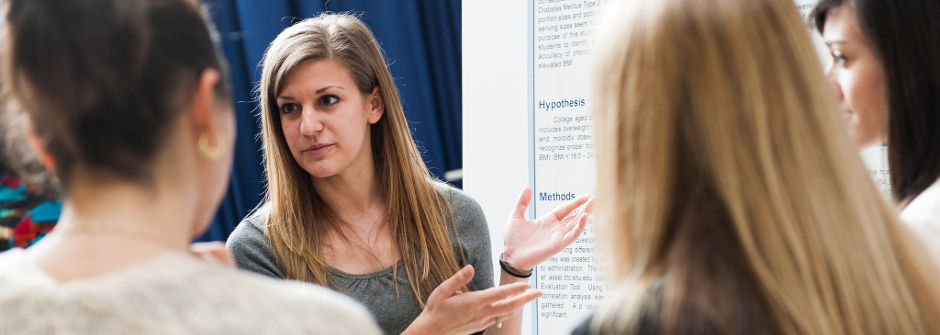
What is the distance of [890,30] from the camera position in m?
1.25

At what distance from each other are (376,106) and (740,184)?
1374 mm

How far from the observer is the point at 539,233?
1.97 metres

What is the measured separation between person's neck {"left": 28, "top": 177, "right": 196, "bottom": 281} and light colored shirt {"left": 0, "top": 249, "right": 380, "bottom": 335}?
0.03 feet

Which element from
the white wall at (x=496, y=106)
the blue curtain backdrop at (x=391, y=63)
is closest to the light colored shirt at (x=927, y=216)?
the white wall at (x=496, y=106)

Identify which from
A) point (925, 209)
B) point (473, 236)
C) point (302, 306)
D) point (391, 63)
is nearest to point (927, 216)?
point (925, 209)

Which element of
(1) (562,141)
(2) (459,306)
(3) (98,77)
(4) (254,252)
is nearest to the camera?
(3) (98,77)

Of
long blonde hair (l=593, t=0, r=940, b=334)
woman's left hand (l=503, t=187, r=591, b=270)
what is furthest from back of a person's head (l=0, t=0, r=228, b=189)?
woman's left hand (l=503, t=187, r=591, b=270)

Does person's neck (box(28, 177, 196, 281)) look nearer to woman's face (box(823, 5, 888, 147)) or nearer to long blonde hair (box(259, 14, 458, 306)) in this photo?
woman's face (box(823, 5, 888, 147))

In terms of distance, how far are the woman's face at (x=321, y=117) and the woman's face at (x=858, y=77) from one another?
107 centimetres

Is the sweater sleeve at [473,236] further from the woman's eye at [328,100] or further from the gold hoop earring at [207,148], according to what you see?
the gold hoop earring at [207,148]

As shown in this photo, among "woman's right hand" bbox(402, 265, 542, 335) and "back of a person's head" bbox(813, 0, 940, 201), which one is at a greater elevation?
"back of a person's head" bbox(813, 0, 940, 201)

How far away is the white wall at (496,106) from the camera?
2.70 metres

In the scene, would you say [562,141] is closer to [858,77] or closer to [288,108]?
[288,108]

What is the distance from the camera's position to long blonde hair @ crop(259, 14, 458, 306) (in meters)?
1.89
